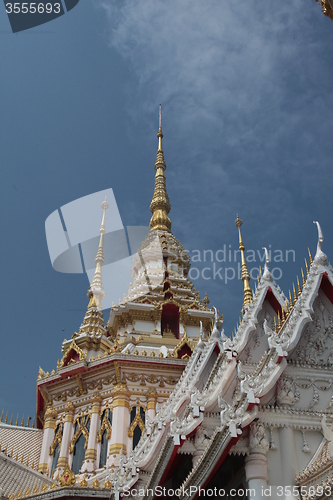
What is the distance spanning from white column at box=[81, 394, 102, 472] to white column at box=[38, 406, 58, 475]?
1.74 meters

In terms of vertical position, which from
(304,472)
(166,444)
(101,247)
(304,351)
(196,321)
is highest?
(101,247)

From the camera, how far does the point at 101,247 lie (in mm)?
34406

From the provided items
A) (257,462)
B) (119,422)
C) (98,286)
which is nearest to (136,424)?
(119,422)

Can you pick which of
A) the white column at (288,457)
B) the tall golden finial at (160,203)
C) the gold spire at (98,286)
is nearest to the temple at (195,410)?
the white column at (288,457)

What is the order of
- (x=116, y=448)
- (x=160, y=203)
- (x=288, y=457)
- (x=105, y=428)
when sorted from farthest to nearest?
(x=160, y=203) < (x=105, y=428) < (x=116, y=448) < (x=288, y=457)

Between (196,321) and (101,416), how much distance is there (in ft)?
28.0

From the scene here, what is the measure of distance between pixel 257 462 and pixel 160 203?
Result: 91.0 ft

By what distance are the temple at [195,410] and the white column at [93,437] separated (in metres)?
0.04

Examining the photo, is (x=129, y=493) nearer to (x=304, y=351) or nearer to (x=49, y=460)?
(x=304, y=351)

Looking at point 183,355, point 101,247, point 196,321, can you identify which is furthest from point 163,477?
point 101,247

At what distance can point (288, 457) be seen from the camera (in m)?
9.83

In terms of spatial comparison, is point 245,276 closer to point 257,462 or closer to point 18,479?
point 18,479

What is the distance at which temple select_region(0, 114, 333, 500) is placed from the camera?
388 inches

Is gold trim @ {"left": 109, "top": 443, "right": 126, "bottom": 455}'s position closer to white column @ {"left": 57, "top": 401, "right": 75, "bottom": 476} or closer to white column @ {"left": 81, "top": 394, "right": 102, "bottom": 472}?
white column @ {"left": 81, "top": 394, "right": 102, "bottom": 472}
